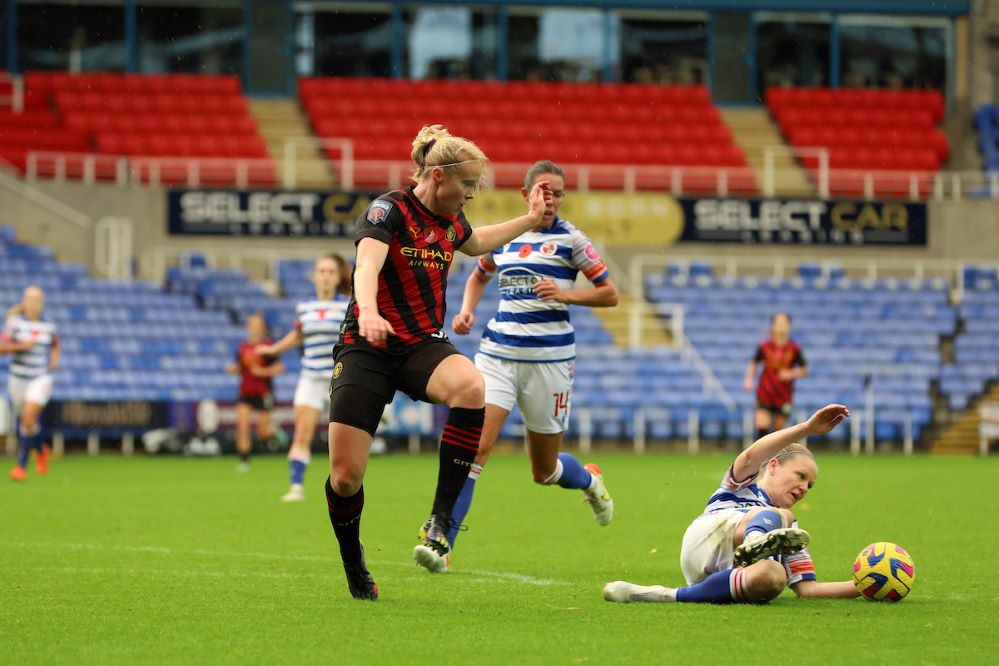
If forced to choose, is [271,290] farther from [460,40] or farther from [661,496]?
[661,496]

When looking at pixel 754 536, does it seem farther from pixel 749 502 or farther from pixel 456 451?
pixel 456 451

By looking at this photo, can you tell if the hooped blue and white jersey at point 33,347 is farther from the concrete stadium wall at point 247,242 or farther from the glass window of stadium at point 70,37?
the glass window of stadium at point 70,37

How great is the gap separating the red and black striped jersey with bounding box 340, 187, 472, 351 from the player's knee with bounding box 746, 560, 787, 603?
1.81 m

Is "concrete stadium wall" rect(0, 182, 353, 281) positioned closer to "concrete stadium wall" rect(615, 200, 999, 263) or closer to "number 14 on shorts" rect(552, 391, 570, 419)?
"concrete stadium wall" rect(615, 200, 999, 263)

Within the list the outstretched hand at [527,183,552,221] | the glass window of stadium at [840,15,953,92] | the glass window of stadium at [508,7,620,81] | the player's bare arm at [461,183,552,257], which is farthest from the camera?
the glass window of stadium at [840,15,953,92]

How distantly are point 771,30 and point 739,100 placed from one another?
1.94 meters

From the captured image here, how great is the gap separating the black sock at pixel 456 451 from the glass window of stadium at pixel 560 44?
2997 centimetres

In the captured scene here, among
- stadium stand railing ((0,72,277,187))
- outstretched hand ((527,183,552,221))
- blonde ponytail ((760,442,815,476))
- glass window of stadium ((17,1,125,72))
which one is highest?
glass window of stadium ((17,1,125,72))

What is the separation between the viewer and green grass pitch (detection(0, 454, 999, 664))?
5.59 m

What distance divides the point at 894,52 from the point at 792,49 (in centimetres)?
260

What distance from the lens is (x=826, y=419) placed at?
261 inches

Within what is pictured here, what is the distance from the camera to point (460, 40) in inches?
1446


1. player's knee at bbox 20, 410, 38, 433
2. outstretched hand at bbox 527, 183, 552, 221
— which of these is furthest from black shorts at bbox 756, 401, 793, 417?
outstretched hand at bbox 527, 183, 552, 221

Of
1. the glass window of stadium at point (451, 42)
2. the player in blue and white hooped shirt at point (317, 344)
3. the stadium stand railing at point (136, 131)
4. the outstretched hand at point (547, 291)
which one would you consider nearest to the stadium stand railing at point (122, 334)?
the stadium stand railing at point (136, 131)
